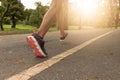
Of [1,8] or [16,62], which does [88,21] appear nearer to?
[1,8]

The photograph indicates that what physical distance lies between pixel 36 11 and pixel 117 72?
9660cm

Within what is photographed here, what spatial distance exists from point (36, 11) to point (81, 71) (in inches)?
3801

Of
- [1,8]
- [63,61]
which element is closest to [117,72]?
[63,61]

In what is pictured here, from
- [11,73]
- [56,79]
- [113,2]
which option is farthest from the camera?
[113,2]

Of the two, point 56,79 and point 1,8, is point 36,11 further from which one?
point 56,79

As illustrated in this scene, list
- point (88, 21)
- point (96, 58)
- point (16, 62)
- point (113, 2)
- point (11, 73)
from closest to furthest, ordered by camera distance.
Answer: point (11, 73), point (16, 62), point (96, 58), point (113, 2), point (88, 21)

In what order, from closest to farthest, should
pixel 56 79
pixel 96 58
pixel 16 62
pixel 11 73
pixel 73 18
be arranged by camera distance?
pixel 56 79, pixel 11 73, pixel 16 62, pixel 96 58, pixel 73 18

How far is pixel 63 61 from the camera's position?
12.3 ft

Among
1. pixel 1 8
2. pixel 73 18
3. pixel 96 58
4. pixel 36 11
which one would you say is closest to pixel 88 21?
pixel 73 18

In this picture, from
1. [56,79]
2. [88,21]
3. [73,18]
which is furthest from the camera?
[73,18]

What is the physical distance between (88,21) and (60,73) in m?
95.4

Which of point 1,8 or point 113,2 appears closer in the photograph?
point 113,2

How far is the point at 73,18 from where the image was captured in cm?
10481

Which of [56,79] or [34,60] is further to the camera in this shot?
[34,60]
